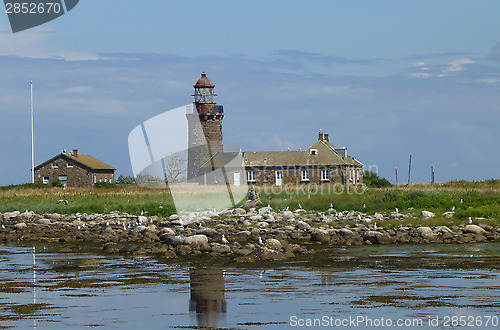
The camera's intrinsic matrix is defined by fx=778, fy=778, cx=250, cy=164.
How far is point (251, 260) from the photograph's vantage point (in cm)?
1877

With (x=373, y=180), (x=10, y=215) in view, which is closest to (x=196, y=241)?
(x=10, y=215)

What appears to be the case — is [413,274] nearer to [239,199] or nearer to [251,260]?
[251,260]

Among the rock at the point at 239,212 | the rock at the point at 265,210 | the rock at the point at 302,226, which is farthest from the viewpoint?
the rock at the point at 239,212

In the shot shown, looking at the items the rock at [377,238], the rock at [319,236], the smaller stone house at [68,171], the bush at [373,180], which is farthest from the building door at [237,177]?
the rock at [377,238]

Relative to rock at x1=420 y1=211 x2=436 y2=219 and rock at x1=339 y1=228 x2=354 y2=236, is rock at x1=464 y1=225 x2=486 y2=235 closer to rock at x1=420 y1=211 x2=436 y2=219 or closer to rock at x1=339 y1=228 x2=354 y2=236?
rock at x1=339 y1=228 x2=354 y2=236

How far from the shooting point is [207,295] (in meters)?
13.8

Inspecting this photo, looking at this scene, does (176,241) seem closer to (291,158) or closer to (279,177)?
(279,177)

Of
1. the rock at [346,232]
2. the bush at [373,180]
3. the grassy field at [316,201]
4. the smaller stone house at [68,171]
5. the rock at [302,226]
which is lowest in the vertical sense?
the rock at [346,232]

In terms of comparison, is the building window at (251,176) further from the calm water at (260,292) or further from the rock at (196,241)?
the calm water at (260,292)

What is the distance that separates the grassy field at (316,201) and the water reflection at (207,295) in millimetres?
14435

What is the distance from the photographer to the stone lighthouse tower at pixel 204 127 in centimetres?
6016

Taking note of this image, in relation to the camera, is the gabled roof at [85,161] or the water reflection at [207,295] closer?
the water reflection at [207,295]

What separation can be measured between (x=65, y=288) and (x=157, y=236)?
10.8 meters

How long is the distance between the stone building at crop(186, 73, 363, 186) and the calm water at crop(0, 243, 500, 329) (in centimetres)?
4027
